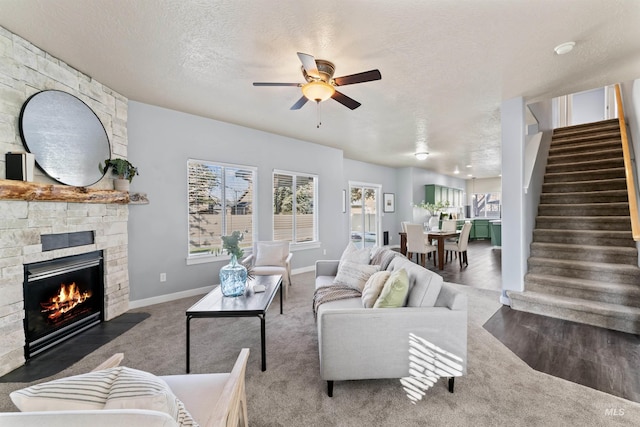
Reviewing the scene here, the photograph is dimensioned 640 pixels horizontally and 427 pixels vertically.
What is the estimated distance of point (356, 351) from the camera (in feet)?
6.24

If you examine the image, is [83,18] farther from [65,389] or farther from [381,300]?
[381,300]

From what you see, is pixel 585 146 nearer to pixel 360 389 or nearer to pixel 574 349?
pixel 574 349

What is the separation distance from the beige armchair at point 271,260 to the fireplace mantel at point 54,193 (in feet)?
5.86

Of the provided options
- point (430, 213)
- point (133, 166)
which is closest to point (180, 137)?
point (133, 166)

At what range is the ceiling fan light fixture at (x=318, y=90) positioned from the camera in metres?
2.48

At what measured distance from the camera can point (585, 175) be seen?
463 centimetres

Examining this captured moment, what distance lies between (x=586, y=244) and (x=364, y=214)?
200 inches

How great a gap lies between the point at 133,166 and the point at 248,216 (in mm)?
1828

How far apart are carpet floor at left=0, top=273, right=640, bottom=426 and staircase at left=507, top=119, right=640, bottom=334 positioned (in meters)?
1.33

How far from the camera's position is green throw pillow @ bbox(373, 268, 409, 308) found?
2.04 m

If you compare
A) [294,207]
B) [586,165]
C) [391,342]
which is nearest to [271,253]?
[294,207]

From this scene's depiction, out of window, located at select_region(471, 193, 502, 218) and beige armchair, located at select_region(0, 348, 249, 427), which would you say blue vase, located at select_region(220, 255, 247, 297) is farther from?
window, located at select_region(471, 193, 502, 218)

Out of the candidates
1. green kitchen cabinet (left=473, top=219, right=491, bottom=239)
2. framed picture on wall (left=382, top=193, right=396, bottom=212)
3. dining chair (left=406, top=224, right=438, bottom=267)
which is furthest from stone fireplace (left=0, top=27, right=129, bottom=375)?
green kitchen cabinet (left=473, top=219, right=491, bottom=239)

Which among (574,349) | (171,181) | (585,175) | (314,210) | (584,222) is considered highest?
(585,175)
